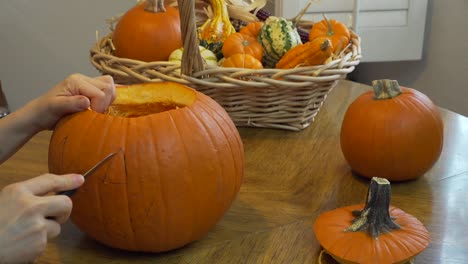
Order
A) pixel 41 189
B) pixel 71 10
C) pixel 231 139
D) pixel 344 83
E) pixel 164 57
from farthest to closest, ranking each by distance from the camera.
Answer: pixel 71 10
pixel 344 83
pixel 164 57
pixel 231 139
pixel 41 189

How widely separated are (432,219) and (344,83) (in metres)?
0.68

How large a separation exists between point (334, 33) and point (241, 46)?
8.5 inches

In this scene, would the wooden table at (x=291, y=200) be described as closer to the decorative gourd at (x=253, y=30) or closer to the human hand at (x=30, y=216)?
the human hand at (x=30, y=216)

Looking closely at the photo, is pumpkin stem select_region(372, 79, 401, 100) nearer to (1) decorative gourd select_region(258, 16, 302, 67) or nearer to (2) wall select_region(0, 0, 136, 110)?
(1) decorative gourd select_region(258, 16, 302, 67)

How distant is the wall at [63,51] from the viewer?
2.06 metres

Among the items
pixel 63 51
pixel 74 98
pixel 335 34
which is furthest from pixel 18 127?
pixel 63 51

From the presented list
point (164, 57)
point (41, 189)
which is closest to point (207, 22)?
point (164, 57)

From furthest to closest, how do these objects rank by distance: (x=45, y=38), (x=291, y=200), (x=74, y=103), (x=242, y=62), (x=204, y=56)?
(x=45, y=38) → (x=204, y=56) → (x=242, y=62) → (x=291, y=200) → (x=74, y=103)

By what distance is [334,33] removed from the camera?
1201mm

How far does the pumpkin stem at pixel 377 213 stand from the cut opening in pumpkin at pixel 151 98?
271mm

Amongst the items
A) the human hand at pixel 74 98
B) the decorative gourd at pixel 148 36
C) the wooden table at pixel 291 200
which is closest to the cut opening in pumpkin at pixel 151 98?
the human hand at pixel 74 98

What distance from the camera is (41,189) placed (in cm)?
60

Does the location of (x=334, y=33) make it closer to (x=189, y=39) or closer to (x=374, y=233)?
(x=189, y=39)

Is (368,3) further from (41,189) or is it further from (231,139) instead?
(41,189)
